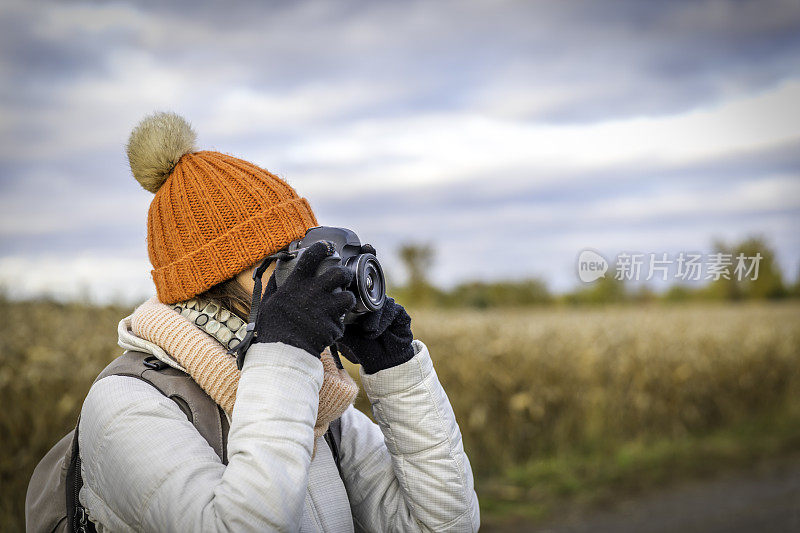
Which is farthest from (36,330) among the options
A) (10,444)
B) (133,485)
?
(133,485)

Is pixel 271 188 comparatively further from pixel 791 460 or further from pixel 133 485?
pixel 791 460

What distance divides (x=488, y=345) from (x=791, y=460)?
3431 millimetres

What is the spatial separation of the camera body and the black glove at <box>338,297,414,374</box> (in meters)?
0.09

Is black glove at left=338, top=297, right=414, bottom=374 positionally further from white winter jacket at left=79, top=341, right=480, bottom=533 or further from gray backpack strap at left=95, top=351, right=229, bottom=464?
gray backpack strap at left=95, top=351, right=229, bottom=464

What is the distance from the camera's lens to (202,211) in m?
1.80

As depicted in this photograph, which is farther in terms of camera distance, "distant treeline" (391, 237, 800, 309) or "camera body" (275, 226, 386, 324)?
"distant treeline" (391, 237, 800, 309)

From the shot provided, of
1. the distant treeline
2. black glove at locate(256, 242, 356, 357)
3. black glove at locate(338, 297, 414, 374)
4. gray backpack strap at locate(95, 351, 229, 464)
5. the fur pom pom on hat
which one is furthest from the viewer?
the distant treeline

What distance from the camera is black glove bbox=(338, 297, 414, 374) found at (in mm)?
1743

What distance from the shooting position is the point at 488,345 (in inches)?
256

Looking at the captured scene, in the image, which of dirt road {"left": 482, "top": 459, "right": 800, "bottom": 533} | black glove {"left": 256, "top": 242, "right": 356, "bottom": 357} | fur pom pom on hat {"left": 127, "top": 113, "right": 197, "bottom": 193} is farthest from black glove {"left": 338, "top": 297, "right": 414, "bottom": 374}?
dirt road {"left": 482, "top": 459, "right": 800, "bottom": 533}

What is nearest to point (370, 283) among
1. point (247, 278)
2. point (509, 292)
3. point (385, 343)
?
point (385, 343)

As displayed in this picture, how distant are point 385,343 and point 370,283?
21 cm

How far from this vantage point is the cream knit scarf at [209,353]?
158cm

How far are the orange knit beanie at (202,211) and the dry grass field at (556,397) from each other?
8.69 ft
